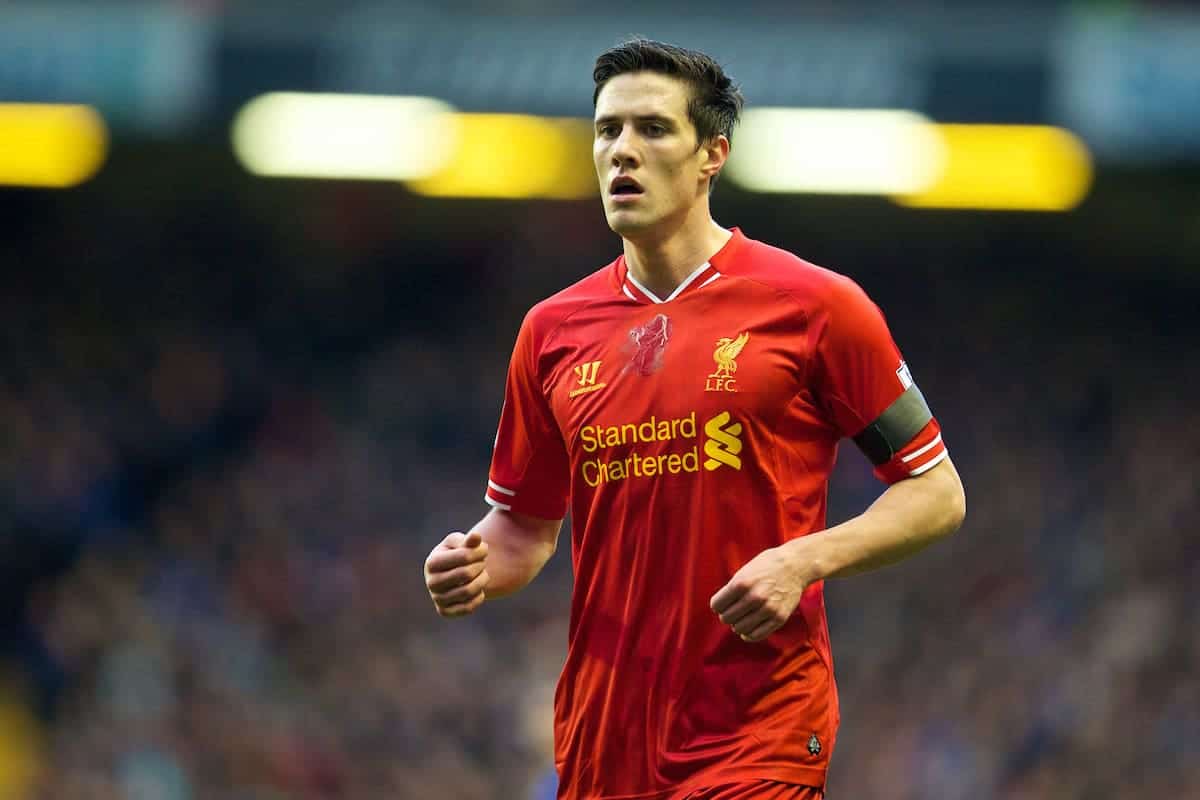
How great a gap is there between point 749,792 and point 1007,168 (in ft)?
41.9

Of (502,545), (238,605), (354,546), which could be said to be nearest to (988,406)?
(354,546)

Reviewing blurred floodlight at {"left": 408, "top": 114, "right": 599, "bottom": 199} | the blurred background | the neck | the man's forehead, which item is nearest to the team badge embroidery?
the neck

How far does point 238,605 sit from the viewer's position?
1645 centimetres

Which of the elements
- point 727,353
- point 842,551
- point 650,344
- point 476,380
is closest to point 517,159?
point 476,380

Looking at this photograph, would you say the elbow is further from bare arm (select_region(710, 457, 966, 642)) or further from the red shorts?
the red shorts

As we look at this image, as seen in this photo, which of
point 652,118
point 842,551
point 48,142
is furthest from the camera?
point 48,142

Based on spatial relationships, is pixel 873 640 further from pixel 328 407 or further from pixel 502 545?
pixel 502 545

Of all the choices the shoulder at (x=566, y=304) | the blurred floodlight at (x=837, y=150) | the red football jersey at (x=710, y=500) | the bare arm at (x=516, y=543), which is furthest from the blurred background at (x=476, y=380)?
the red football jersey at (x=710, y=500)

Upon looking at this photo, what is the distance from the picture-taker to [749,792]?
438 centimetres

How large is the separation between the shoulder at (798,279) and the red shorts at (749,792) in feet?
3.67

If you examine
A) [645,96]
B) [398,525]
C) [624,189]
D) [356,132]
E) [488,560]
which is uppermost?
[356,132]

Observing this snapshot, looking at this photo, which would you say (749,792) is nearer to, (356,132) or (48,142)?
(356,132)

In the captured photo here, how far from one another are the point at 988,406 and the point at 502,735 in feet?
20.2

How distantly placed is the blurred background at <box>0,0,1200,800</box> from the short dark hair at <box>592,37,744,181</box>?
6.75 meters
